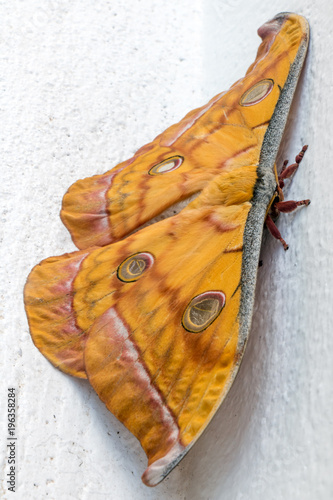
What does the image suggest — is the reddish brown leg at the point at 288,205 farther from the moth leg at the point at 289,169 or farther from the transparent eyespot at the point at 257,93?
the transparent eyespot at the point at 257,93

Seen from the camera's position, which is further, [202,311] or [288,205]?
[288,205]

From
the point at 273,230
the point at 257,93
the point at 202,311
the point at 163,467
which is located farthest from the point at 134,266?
the point at 257,93

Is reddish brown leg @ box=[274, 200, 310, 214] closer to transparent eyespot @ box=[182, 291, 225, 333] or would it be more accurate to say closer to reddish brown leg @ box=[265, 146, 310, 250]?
reddish brown leg @ box=[265, 146, 310, 250]

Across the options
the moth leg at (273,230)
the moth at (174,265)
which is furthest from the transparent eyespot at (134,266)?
the moth leg at (273,230)

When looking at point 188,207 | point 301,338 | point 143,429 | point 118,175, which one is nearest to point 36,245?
point 118,175

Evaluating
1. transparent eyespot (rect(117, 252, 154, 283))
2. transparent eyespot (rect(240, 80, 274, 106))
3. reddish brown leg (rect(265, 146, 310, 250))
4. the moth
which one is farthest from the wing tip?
transparent eyespot (rect(240, 80, 274, 106))

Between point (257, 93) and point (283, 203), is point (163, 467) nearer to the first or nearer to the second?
point (283, 203)

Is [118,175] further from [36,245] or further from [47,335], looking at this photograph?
[47,335]
